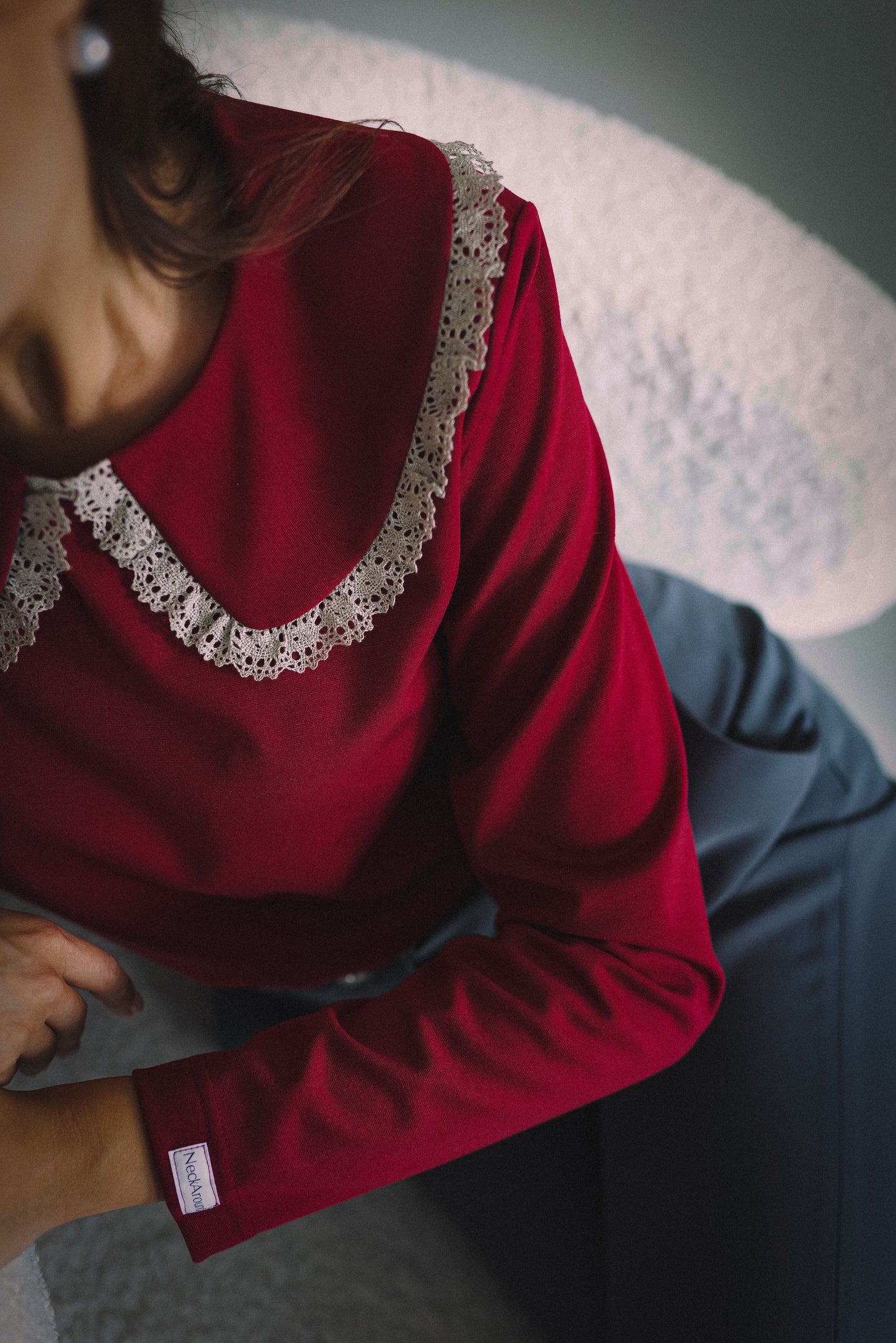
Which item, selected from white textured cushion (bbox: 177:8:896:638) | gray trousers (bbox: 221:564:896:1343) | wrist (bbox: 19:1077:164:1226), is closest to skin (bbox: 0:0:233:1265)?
wrist (bbox: 19:1077:164:1226)

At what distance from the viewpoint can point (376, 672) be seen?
472 millimetres

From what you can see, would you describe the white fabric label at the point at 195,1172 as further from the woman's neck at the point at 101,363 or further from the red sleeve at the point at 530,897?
the woman's neck at the point at 101,363

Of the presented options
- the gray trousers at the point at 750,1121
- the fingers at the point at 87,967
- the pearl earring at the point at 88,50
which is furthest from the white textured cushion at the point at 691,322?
the fingers at the point at 87,967

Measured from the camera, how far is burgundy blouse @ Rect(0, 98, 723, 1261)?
0.43 metres

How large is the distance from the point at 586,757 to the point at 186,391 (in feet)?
0.91

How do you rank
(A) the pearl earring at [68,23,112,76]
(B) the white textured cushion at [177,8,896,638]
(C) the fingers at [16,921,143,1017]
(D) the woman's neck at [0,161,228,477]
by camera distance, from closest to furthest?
(A) the pearl earring at [68,23,112,76], (D) the woman's neck at [0,161,228,477], (C) the fingers at [16,921,143,1017], (B) the white textured cushion at [177,8,896,638]

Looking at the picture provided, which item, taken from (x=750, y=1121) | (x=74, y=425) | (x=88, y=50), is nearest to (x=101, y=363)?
(x=74, y=425)

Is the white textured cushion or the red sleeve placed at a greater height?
the white textured cushion

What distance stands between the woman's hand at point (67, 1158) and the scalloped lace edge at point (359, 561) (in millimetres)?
233

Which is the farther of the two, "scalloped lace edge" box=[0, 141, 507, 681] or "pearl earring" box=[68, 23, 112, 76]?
"scalloped lace edge" box=[0, 141, 507, 681]

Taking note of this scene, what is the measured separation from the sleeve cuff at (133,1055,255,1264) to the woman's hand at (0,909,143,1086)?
0.08 m

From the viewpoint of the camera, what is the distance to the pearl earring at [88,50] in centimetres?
31

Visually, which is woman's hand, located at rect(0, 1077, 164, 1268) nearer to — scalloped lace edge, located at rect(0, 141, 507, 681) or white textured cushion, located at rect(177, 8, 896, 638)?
scalloped lace edge, located at rect(0, 141, 507, 681)

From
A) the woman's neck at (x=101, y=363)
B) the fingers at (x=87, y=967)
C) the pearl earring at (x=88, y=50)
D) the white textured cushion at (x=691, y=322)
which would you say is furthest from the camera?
the white textured cushion at (x=691, y=322)
